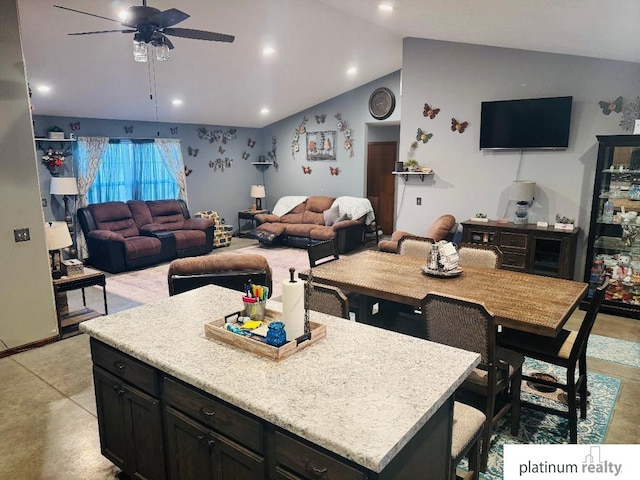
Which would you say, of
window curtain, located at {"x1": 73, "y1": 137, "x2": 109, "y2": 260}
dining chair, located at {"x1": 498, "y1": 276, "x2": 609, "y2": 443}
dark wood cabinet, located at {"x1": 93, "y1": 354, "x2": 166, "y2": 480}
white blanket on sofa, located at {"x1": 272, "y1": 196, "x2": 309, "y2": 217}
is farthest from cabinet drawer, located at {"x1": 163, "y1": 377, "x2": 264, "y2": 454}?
white blanket on sofa, located at {"x1": 272, "y1": 196, "x2": 309, "y2": 217}

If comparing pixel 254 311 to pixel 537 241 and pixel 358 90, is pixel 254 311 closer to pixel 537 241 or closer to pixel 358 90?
pixel 537 241

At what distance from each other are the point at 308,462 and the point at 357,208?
23.4ft

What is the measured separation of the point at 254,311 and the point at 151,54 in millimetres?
4648

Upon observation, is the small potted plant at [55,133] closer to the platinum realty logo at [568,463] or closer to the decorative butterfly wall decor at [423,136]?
the decorative butterfly wall decor at [423,136]

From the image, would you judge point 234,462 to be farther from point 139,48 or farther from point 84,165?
point 84,165

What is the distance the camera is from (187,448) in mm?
1804

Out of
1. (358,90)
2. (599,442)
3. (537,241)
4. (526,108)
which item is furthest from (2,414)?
(358,90)

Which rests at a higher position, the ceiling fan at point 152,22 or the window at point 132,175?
the ceiling fan at point 152,22

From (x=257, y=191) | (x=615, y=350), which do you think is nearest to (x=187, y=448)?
(x=615, y=350)

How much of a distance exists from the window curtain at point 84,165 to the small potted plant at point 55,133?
12.9 inches

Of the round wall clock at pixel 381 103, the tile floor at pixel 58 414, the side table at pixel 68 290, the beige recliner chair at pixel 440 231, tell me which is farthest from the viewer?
the round wall clock at pixel 381 103

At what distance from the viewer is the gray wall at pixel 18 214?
3.57 meters

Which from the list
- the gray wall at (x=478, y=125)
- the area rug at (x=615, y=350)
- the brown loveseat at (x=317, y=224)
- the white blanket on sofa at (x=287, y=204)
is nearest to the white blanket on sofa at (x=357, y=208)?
the brown loveseat at (x=317, y=224)

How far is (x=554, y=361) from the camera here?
8.79 ft
